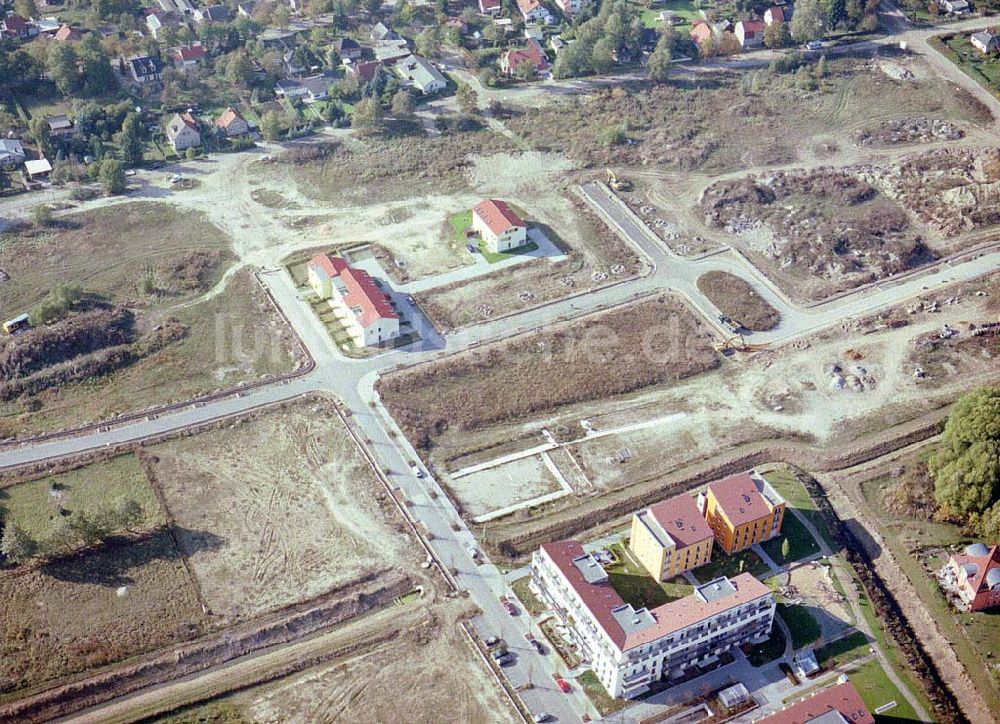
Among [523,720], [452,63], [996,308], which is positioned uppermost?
[452,63]

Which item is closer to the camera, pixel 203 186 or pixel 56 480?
pixel 56 480

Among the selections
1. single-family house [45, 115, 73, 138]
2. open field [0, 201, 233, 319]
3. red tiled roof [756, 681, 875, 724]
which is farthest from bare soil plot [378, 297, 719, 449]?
single-family house [45, 115, 73, 138]

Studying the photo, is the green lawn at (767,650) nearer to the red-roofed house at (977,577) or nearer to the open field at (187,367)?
the red-roofed house at (977,577)

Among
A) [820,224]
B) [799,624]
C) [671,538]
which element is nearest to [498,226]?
[820,224]

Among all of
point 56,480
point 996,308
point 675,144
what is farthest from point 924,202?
point 56,480

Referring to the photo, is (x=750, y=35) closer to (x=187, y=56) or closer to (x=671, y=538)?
(x=187, y=56)

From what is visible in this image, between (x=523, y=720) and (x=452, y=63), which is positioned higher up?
(x=452, y=63)

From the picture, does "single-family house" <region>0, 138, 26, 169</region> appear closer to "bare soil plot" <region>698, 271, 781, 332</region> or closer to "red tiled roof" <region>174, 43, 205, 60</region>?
"red tiled roof" <region>174, 43, 205, 60</region>

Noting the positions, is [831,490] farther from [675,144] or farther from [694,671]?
[675,144]
